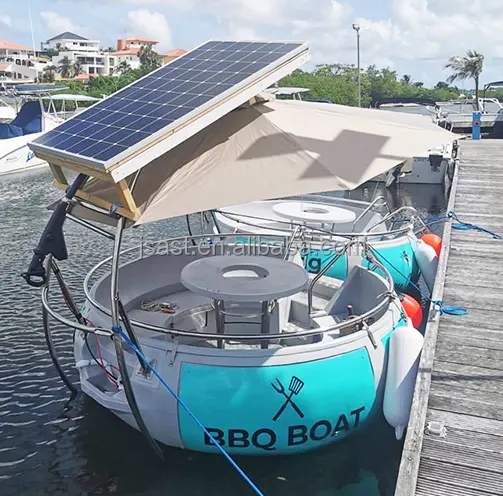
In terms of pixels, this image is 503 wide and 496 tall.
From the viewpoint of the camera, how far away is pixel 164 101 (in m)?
6.96

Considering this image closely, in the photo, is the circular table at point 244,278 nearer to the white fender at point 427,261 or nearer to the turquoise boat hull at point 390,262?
the turquoise boat hull at point 390,262

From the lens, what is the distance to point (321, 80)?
205 feet

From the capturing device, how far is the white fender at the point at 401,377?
752 cm

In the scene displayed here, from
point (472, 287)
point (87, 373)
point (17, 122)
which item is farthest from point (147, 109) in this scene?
point (17, 122)

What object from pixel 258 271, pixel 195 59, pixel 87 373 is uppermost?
pixel 195 59

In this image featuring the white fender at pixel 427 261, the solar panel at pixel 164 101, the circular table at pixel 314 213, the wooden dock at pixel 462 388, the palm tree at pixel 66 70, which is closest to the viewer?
the wooden dock at pixel 462 388

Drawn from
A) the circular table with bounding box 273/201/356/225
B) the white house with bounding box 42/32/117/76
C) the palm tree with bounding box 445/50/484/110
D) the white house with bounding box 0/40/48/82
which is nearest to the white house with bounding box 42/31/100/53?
the white house with bounding box 42/32/117/76

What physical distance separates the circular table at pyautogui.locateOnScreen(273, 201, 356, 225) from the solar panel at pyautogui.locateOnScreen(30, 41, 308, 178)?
23.4ft

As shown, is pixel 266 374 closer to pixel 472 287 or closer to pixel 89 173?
pixel 89 173

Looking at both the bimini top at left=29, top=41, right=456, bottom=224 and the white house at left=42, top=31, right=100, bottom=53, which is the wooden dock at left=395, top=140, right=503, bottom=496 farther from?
the white house at left=42, top=31, right=100, bottom=53

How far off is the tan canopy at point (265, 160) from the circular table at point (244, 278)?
173 centimetres

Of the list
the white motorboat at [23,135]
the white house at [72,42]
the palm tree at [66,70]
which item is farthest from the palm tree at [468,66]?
the white house at [72,42]

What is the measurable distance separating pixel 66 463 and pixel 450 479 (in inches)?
208

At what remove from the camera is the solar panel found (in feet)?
20.2
